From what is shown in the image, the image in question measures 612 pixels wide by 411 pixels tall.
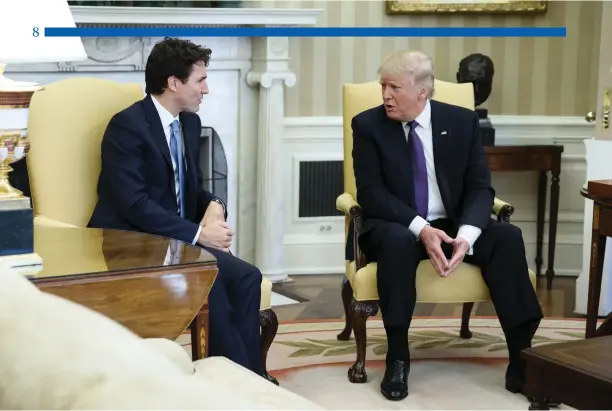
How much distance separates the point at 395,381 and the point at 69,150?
131cm

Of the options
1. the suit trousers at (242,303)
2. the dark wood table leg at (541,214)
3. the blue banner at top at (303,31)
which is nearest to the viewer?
the blue banner at top at (303,31)

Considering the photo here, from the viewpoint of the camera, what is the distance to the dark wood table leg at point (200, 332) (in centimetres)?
272

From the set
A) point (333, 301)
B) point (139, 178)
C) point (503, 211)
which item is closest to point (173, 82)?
point (139, 178)

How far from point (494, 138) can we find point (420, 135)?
1583mm

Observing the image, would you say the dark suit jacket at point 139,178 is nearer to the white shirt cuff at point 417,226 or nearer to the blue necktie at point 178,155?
the blue necktie at point 178,155

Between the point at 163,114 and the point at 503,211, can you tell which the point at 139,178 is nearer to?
the point at 163,114

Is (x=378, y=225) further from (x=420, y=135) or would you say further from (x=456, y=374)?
(x=456, y=374)

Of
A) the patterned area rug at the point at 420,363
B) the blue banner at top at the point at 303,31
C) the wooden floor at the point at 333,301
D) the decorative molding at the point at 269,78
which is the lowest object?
the wooden floor at the point at 333,301

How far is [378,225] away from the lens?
357cm

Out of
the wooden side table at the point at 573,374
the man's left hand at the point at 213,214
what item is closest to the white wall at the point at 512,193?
the man's left hand at the point at 213,214

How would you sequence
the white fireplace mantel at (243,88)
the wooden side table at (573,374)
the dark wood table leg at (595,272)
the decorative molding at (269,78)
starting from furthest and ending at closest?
the decorative molding at (269,78) → the white fireplace mantel at (243,88) → the dark wood table leg at (595,272) → the wooden side table at (573,374)

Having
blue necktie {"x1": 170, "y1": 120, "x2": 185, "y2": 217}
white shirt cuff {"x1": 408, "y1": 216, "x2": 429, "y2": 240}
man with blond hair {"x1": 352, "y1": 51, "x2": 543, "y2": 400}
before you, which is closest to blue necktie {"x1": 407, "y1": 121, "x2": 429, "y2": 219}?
man with blond hair {"x1": 352, "y1": 51, "x2": 543, "y2": 400}

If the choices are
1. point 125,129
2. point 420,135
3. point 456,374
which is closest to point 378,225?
point 420,135

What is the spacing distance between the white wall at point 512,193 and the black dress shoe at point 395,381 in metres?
1.95
